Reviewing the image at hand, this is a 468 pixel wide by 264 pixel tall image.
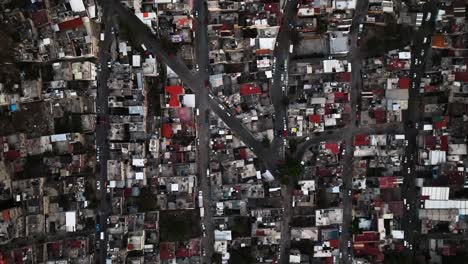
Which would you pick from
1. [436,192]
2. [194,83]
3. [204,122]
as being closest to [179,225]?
[204,122]

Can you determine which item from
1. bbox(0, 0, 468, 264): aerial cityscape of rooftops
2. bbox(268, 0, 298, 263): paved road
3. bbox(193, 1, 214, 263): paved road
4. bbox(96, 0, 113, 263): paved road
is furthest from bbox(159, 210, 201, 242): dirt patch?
bbox(268, 0, 298, 263): paved road

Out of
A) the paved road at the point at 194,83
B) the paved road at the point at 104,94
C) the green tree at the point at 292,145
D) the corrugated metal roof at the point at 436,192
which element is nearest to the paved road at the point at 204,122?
the paved road at the point at 194,83

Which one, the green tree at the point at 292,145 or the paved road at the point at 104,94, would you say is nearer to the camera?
the paved road at the point at 104,94

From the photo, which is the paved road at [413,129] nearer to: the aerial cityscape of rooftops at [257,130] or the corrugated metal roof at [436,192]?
the aerial cityscape of rooftops at [257,130]

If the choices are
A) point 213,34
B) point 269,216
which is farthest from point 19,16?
point 269,216

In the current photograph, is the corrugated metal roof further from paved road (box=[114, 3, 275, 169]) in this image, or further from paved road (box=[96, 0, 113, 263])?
paved road (box=[96, 0, 113, 263])

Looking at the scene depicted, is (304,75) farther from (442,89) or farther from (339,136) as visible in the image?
(442,89)
